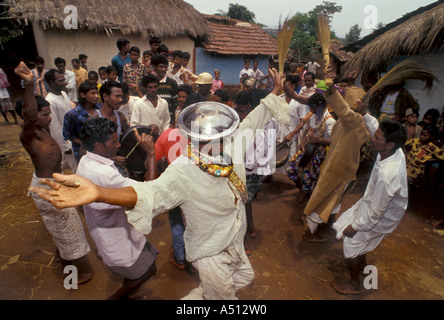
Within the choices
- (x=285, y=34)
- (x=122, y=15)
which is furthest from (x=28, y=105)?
(x=122, y=15)

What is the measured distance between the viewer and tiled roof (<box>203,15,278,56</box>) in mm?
13523

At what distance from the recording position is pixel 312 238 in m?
4.09

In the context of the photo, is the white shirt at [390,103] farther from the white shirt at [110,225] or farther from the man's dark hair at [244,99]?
the white shirt at [110,225]

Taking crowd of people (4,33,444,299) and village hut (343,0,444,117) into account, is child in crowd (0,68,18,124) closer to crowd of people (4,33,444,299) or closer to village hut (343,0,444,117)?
crowd of people (4,33,444,299)

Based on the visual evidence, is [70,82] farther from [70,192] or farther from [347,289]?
[347,289]

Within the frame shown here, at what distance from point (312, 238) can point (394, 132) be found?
210 cm

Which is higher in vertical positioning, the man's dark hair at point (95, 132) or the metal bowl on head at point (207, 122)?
the metal bowl on head at point (207, 122)

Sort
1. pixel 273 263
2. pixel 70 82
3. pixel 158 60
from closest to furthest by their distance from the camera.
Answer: pixel 273 263 < pixel 158 60 < pixel 70 82

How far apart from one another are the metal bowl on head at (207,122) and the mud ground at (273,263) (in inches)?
83.5

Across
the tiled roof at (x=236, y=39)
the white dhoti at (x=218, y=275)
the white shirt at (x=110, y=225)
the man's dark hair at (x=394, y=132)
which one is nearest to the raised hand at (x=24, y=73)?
the white shirt at (x=110, y=225)

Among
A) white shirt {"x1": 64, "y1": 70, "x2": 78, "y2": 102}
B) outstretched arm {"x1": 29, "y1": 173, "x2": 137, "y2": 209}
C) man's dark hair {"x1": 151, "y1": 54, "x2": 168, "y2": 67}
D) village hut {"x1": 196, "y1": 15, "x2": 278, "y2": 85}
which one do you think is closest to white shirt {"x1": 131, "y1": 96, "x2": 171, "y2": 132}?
man's dark hair {"x1": 151, "y1": 54, "x2": 168, "y2": 67}

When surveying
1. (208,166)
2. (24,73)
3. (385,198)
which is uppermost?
(24,73)

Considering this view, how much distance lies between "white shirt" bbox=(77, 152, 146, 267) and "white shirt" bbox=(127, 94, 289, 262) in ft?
1.94

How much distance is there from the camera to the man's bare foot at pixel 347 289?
Result: 3100mm
